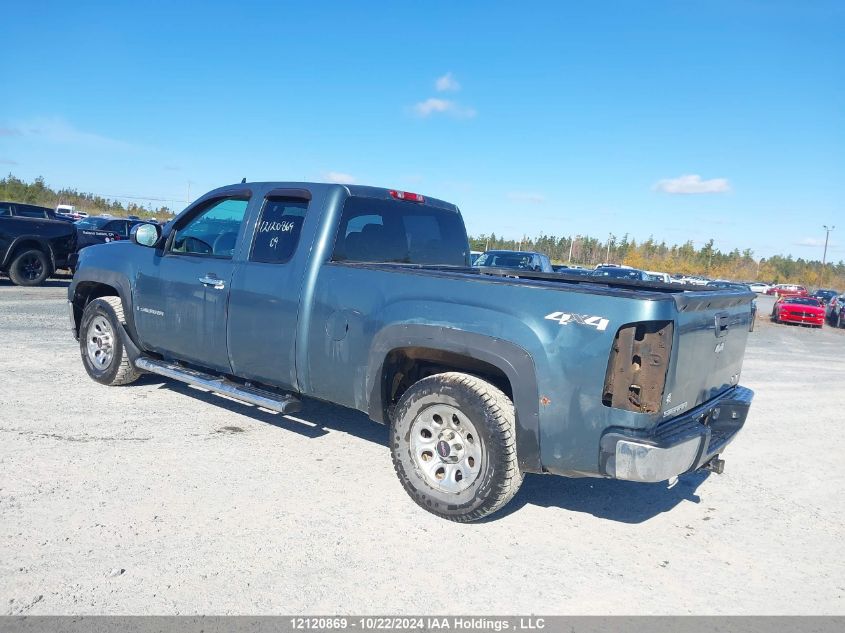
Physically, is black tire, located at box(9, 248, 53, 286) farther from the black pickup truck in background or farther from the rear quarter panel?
the rear quarter panel

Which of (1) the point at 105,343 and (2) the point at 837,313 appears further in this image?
(2) the point at 837,313

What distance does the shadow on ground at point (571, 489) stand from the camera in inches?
166

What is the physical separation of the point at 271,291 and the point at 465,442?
179 cm

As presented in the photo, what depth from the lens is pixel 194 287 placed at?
16.9 feet

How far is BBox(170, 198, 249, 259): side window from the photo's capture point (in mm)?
5109

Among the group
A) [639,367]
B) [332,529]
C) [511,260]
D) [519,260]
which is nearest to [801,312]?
[519,260]

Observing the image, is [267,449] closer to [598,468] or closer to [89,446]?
[89,446]

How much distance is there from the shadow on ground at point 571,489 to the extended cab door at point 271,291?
33.5 inches

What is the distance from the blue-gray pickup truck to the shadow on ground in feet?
1.70

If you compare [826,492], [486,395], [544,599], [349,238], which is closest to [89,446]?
[349,238]

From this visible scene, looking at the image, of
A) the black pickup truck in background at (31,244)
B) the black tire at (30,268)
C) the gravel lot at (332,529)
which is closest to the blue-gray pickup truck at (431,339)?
the gravel lot at (332,529)

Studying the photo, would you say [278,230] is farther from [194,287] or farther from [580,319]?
[580,319]

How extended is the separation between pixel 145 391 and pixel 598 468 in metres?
4.50

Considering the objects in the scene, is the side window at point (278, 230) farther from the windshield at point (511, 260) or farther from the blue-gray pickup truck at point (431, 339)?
the windshield at point (511, 260)
